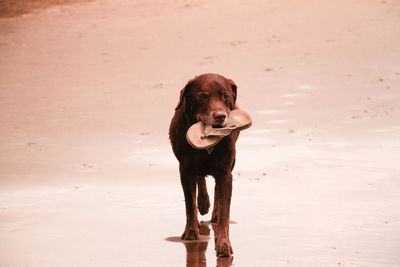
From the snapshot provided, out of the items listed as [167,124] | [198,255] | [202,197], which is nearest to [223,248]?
[198,255]

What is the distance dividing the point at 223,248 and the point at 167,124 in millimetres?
7342

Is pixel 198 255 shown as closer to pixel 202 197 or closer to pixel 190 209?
pixel 190 209

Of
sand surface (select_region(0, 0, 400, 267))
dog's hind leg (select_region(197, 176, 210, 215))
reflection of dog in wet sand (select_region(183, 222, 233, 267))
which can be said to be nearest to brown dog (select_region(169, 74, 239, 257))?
reflection of dog in wet sand (select_region(183, 222, 233, 267))

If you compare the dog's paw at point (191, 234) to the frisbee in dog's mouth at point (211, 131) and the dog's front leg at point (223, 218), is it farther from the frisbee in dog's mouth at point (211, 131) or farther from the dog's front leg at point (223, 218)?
the frisbee in dog's mouth at point (211, 131)

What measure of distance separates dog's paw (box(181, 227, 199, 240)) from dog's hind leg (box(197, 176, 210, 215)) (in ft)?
2.91

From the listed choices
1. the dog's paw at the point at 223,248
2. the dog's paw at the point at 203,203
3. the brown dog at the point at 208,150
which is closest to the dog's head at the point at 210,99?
the brown dog at the point at 208,150

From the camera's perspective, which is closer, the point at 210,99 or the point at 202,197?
the point at 210,99

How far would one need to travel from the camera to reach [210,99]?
716 cm

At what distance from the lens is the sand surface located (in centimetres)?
775

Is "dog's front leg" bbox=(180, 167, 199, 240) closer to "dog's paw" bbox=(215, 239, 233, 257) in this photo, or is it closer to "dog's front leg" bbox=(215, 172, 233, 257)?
"dog's front leg" bbox=(215, 172, 233, 257)

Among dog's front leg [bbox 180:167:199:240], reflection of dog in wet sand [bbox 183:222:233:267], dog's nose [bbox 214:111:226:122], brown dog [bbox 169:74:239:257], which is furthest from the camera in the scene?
dog's front leg [bbox 180:167:199:240]

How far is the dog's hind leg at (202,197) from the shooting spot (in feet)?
28.3

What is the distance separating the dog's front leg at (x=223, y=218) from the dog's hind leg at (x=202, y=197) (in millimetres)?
1157

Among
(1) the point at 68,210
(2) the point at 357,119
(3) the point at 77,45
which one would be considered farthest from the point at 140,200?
(3) the point at 77,45
